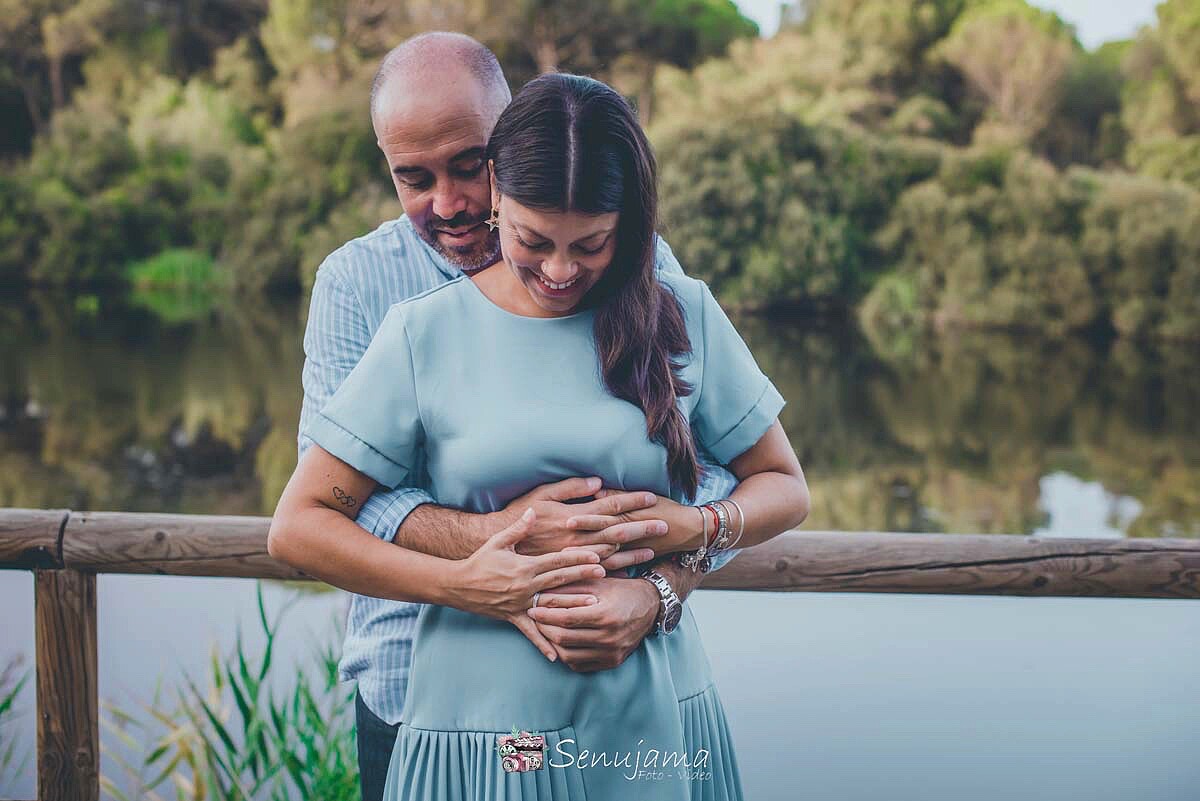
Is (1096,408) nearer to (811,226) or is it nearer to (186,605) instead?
(811,226)

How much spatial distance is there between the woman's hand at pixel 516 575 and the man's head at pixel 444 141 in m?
0.50

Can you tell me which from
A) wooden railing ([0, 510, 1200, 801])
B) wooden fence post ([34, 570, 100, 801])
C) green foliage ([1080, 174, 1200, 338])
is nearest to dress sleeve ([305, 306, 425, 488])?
wooden railing ([0, 510, 1200, 801])

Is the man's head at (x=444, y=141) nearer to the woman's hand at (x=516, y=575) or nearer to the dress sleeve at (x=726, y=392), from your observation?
the dress sleeve at (x=726, y=392)

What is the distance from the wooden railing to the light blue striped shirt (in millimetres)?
582

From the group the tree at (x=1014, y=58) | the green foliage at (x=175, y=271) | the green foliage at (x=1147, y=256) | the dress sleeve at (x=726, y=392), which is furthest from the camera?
the green foliage at (x=175, y=271)

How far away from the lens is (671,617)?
1559 mm

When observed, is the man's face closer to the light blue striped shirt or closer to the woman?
the light blue striped shirt

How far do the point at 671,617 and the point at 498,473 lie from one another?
295mm

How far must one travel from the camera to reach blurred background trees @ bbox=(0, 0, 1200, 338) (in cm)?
2455

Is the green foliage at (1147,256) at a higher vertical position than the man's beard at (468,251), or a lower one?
higher

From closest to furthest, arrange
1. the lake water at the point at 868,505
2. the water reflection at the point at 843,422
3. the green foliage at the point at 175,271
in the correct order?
the lake water at the point at 868,505 → the water reflection at the point at 843,422 → the green foliage at the point at 175,271

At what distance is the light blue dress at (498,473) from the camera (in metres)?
1.49

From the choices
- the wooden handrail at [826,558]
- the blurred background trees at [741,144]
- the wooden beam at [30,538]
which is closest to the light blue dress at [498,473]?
the wooden handrail at [826,558]

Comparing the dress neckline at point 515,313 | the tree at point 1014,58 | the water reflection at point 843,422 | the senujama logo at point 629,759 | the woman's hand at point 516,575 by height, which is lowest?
the senujama logo at point 629,759
